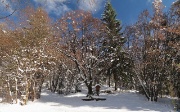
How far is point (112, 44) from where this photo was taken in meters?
32.0

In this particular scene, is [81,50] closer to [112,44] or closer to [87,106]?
[112,44]

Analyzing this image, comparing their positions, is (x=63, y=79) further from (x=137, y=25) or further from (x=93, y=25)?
(x=137, y=25)

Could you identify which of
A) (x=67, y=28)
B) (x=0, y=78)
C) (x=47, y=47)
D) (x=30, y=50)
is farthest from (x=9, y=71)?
(x=67, y=28)

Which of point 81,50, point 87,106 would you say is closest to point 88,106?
point 87,106

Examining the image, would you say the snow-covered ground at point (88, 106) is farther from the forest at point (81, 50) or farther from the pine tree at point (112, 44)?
the pine tree at point (112, 44)

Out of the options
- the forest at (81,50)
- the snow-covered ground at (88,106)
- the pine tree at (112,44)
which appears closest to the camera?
the snow-covered ground at (88,106)

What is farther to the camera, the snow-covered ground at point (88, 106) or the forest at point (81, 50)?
the forest at point (81, 50)

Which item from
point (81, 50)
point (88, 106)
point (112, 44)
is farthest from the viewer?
point (112, 44)

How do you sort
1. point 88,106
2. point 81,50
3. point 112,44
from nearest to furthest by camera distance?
point 88,106, point 81,50, point 112,44

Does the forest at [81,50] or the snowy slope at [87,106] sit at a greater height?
the forest at [81,50]

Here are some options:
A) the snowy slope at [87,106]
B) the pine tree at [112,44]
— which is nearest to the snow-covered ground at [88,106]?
the snowy slope at [87,106]

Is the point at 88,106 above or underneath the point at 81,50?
underneath

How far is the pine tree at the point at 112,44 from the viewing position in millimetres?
30500

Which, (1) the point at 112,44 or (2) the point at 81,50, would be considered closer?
(2) the point at 81,50
